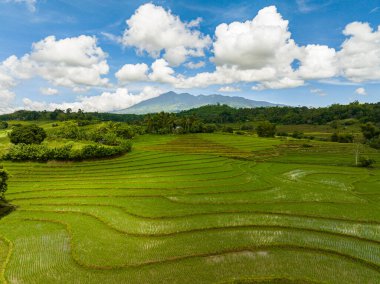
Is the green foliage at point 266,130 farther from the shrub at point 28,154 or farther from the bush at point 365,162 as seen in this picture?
the shrub at point 28,154

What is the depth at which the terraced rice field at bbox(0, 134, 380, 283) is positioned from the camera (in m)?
17.1

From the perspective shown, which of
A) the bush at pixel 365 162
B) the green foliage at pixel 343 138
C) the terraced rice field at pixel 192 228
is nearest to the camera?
the terraced rice field at pixel 192 228

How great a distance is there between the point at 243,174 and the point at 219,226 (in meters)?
22.5

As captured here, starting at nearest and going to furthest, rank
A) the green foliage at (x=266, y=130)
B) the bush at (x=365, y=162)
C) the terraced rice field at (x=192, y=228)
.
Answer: the terraced rice field at (x=192, y=228) → the bush at (x=365, y=162) → the green foliage at (x=266, y=130)

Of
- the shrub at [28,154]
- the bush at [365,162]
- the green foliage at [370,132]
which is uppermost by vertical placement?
the green foliage at [370,132]

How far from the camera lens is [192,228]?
76.1ft

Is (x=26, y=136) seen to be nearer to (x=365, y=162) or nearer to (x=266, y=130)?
(x=365, y=162)

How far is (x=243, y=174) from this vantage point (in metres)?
45.1

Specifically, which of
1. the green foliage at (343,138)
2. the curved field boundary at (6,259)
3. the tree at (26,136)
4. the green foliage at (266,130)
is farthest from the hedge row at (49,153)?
the green foliage at (343,138)

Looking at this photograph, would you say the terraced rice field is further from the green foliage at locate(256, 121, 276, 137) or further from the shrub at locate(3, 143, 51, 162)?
the green foliage at locate(256, 121, 276, 137)

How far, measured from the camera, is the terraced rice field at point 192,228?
56.1 ft

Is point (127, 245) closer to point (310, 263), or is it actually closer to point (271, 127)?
point (310, 263)

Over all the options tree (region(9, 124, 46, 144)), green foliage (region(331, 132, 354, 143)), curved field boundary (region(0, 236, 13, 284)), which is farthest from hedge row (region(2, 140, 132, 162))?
green foliage (region(331, 132, 354, 143))

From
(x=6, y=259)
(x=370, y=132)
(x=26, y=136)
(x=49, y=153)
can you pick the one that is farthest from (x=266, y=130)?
(x=6, y=259)
